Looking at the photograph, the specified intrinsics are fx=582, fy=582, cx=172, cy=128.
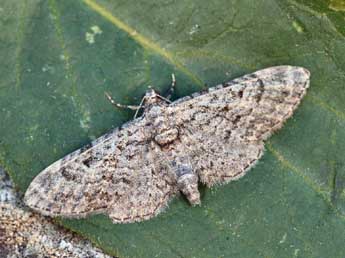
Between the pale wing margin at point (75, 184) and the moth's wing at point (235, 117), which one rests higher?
the moth's wing at point (235, 117)

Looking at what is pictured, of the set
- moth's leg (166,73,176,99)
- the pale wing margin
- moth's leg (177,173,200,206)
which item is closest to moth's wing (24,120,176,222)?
the pale wing margin

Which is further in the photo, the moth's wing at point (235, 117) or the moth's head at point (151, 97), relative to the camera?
the moth's head at point (151, 97)

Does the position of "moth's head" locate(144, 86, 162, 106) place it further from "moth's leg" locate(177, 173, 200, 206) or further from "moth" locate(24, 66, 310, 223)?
"moth's leg" locate(177, 173, 200, 206)

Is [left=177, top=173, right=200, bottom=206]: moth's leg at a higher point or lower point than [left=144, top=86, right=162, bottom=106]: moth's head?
lower

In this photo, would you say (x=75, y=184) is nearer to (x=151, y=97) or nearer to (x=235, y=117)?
(x=151, y=97)

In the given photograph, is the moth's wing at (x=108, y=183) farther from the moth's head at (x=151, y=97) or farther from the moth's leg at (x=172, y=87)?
the moth's leg at (x=172, y=87)

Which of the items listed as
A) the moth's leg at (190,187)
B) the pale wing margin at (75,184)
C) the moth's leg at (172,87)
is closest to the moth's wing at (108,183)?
the pale wing margin at (75,184)
